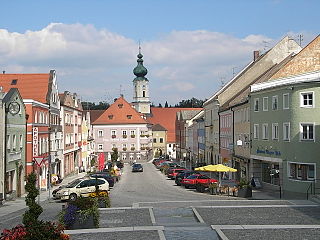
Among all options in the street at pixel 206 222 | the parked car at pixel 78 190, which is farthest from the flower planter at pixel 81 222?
the parked car at pixel 78 190

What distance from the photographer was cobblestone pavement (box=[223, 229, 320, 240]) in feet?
55.2

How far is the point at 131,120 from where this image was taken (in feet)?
352

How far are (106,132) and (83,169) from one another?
31.9 meters

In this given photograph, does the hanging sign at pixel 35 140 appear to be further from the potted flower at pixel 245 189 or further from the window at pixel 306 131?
the window at pixel 306 131

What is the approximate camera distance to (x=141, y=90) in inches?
5546

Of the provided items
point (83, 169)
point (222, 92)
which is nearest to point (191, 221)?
point (222, 92)

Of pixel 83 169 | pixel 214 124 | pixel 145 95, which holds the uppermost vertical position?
pixel 145 95

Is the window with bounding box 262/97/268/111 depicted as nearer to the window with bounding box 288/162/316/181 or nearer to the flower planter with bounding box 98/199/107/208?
the window with bounding box 288/162/316/181

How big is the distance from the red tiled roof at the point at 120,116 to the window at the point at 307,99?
72.2 meters

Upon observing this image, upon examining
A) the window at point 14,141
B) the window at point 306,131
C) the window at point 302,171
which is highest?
the window at point 306,131

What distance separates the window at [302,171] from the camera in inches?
1380

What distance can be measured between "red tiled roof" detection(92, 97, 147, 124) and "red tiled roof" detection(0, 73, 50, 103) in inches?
2114

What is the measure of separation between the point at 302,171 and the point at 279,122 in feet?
14.3

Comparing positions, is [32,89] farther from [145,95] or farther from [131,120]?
[145,95]
